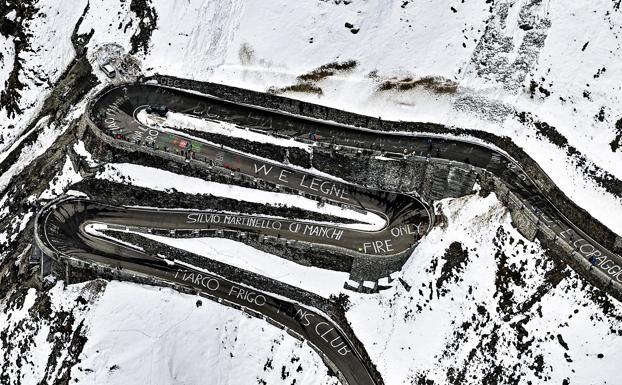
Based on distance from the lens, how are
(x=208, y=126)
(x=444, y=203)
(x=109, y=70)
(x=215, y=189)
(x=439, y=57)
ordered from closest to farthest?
(x=444, y=203) → (x=215, y=189) → (x=439, y=57) → (x=208, y=126) → (x=109, y=70)

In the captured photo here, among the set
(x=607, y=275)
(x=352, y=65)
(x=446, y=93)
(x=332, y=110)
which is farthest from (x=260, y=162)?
(x=607, y=275)

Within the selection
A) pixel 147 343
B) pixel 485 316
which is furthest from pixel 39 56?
pixel 485 316

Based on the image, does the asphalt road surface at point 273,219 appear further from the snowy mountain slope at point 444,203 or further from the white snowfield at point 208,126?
the snowy mountain slope at point 444,203

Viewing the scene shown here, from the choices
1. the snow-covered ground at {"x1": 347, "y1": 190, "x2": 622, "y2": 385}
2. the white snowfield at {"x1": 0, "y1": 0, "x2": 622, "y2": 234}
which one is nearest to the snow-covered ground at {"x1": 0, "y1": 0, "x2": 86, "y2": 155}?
the white snowfield at {"x1": 0, "y1": 0, "x2": 622, "y2": 234}

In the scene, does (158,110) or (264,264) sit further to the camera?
(158,110)

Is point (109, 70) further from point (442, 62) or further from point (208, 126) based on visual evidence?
point (442, 62)

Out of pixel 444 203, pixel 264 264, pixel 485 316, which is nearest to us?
pixel 485 316

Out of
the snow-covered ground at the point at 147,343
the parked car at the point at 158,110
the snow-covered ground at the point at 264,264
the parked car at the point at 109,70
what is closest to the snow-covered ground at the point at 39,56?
the parked car at the point at 109,70
